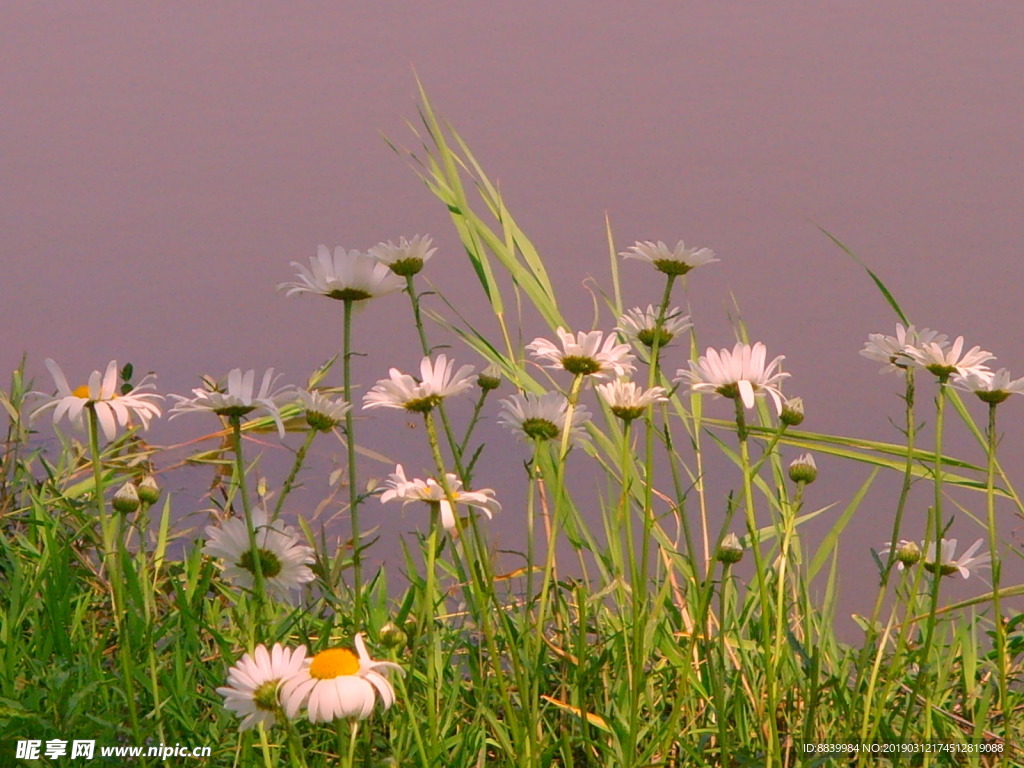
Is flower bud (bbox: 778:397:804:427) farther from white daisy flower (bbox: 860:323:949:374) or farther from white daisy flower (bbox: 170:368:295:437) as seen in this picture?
white daisy flower (bbox: 170:368:295:437)

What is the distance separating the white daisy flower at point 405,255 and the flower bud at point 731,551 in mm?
455

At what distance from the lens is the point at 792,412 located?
1.09 meters

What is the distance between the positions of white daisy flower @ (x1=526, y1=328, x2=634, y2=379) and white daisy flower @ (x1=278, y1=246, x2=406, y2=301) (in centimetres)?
16

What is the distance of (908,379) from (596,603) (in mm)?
580

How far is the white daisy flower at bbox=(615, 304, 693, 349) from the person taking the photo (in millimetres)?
1095

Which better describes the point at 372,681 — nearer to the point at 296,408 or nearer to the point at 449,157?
the point at 449,157

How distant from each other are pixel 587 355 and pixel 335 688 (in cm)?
38

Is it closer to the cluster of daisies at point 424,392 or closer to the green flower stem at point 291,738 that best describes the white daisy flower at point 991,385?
the cluster of daisies at point 424,392

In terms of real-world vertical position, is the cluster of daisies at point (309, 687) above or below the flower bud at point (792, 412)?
below

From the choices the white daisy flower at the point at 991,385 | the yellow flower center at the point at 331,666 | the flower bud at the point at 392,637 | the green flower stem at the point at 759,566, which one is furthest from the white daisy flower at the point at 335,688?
the white daisy flower at the point at 991,385

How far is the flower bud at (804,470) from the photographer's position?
117 cm

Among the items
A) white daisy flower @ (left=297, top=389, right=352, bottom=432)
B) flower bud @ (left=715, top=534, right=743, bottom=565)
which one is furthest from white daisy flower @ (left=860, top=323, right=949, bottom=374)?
white daisy flower @ (left=297, top=389, right=352, bottom=432)

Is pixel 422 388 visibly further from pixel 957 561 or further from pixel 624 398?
pixel 957 561

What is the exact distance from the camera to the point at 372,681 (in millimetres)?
756
